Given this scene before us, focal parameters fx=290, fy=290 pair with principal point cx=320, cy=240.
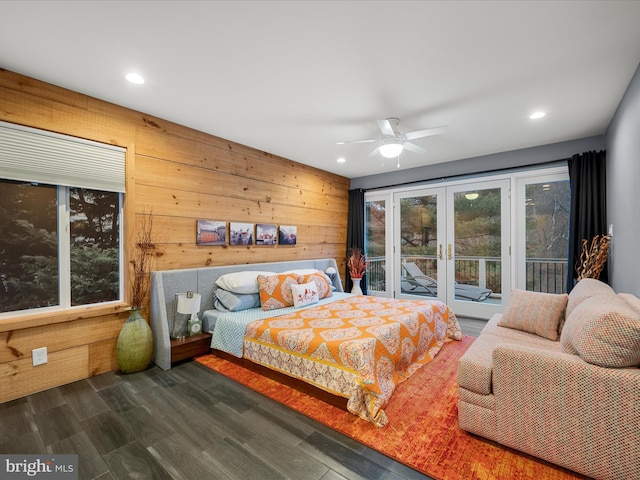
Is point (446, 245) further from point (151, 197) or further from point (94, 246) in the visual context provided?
point (94, 246)

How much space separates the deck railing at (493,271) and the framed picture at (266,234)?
7.80 ft

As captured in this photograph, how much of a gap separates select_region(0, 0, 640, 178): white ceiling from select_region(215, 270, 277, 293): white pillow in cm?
177

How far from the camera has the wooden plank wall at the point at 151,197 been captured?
2357mm

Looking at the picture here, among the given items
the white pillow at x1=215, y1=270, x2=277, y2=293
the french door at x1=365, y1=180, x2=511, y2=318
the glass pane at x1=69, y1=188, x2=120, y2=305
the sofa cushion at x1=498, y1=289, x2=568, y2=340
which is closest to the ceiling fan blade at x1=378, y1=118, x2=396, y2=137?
the sofa cushion at x1=498, y1=289, x2=568, y2=340

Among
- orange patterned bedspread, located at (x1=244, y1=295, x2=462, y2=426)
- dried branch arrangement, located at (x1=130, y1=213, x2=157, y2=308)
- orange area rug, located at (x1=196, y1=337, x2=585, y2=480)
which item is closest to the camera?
orange area rug, located at (x1=196, y1=337, x2=585, y2=480)

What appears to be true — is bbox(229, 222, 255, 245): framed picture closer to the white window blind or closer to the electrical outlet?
the white window blind

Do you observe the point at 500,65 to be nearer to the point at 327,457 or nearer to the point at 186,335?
the point at 327,457

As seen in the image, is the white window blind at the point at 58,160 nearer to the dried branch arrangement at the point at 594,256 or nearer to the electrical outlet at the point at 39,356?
the electrical outlet at the point at 39,356

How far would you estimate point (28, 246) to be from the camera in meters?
2.47

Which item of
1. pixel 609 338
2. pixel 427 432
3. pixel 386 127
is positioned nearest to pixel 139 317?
pixel 427 432

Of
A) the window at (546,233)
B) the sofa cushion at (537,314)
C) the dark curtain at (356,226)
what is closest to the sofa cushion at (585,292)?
the sofa cushion at (537,314)

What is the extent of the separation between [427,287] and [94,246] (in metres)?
4.89

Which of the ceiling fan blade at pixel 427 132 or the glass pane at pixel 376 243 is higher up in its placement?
the ceiling fan blade at pixel 427 132

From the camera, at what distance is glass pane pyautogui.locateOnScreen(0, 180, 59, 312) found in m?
2.37
